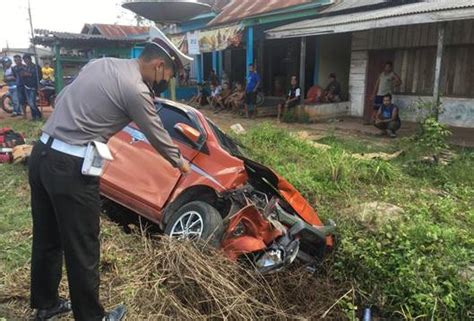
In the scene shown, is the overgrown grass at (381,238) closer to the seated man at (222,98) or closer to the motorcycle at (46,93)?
the motorcycle at (46,93)

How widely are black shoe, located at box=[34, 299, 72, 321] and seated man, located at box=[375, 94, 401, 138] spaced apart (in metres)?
8.42

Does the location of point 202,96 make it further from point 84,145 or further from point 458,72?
point 84,145

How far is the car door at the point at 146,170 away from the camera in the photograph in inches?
167

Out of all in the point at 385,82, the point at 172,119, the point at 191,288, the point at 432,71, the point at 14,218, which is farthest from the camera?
the point at 432,71

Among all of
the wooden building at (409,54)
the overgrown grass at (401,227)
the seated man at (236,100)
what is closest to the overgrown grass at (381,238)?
the overgrown grass at (401,227)

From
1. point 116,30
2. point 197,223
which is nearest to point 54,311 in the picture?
point 197,223

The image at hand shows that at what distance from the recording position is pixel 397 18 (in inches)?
344

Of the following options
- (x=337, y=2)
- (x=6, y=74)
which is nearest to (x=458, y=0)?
(x=337, y=2)

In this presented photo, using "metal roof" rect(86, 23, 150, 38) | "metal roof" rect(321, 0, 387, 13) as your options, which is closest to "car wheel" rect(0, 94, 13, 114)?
"metal roof" rect(86, 23, 150, 38)

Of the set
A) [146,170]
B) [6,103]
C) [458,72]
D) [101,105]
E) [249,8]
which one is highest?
[249,8]

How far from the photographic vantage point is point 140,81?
8.27 ft

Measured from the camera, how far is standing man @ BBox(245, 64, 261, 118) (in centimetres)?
1325

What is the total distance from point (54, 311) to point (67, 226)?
76 centimetres

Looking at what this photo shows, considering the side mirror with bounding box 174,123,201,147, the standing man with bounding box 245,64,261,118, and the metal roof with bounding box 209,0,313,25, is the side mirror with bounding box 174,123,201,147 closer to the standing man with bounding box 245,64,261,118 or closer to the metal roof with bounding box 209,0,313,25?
the standing man with bounding box 245,64,261,118
